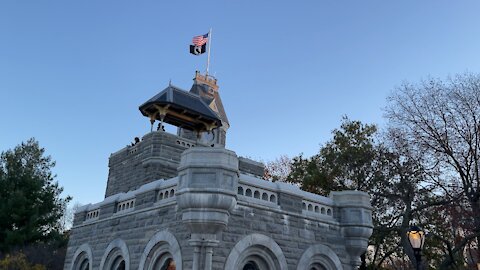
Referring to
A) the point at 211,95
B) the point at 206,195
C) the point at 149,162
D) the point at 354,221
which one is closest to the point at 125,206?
the point at 206,195

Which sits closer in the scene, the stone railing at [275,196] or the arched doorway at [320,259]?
the stone railing at [275,196]

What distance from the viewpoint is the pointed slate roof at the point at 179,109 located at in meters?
19.2

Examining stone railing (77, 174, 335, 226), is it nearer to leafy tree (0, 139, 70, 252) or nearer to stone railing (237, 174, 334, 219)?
stone railing (237, 174, 334, 219)

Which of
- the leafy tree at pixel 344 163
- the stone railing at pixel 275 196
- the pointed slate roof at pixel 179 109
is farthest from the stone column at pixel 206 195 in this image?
the leafy tree at pixel 344 163

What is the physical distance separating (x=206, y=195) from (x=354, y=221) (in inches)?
227

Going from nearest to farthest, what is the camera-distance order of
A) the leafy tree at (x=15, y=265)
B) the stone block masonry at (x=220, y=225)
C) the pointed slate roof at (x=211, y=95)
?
the stone block masonry at (x=220, y=225), the leafy tree at (x=15, y=265), the pointed slate roof at (x=211, y=95)

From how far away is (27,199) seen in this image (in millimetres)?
29625

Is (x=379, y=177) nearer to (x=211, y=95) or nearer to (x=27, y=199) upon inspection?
(x=211, y=95)

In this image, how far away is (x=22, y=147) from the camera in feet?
114

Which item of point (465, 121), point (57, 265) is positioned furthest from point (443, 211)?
point (57, 265)

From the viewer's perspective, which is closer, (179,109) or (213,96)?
(179,109)

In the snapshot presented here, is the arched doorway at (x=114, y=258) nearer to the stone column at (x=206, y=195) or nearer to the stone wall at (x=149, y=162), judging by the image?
the stone column at (x=206, y=195)

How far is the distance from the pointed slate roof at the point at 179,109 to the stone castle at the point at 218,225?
5.84 meters

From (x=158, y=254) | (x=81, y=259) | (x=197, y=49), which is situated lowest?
(x=158, y=254)
